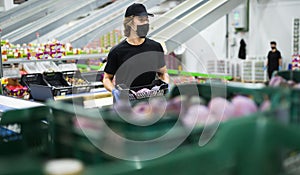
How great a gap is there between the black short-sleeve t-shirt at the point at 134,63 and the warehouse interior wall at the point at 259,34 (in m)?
8.86

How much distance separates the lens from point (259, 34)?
468 inches

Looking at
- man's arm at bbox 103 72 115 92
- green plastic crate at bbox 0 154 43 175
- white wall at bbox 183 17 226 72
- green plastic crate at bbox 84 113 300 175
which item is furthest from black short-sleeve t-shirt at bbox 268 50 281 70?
green plastic crate at bbox 0 154 43 175

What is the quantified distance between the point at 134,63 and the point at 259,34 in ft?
31.6

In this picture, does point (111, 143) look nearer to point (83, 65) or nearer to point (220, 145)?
point (220, 145)

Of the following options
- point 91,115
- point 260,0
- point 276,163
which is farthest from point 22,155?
point 260,0

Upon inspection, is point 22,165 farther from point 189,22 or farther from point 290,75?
point 189,22

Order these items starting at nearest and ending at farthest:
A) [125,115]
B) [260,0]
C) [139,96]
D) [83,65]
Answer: [125,115], [139,96], [83,65], [260,0]

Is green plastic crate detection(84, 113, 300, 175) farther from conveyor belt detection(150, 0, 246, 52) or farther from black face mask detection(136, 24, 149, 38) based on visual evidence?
conveyor belt detection(150, 0, 246, 52)

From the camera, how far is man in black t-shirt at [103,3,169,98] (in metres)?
3.00

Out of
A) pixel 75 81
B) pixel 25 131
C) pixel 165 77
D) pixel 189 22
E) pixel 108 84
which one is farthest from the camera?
pixel 189 22

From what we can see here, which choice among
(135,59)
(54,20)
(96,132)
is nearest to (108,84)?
(135,59)

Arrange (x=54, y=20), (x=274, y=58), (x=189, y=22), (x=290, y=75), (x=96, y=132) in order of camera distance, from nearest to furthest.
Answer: (x=96, y=132) < (x=290, y=75) < (x=189, y=22) < (x=54, y=20) < (x=274, y=58)

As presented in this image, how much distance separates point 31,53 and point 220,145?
485 cm

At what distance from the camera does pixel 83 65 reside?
→ 9.59 meters
